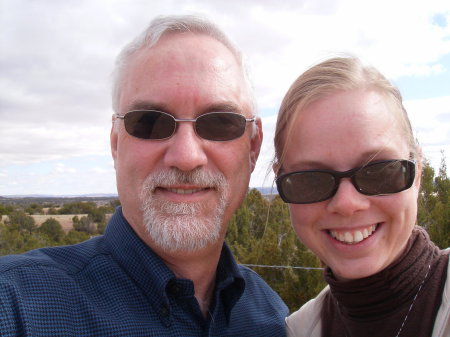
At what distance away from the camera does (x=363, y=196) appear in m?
1.73

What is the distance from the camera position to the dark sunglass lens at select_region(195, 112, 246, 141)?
1892mm

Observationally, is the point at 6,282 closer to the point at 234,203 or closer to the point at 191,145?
the point at 191,145

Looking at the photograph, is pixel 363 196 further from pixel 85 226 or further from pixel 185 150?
pixel 85 226

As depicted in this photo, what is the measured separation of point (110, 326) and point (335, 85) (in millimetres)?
1339

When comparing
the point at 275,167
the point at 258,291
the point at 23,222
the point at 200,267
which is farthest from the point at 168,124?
the point at 23,222

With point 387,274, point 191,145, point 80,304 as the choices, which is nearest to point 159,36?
point 191,145

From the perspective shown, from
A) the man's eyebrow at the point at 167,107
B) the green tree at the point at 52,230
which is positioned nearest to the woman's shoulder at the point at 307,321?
the man's eyebrow at the point at 167,107

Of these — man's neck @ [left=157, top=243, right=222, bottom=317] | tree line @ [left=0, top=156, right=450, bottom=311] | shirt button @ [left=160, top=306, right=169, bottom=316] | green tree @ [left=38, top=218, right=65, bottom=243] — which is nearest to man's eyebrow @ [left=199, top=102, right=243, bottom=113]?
man's neck @ [left=157, top=243, right=222, bottom=317]

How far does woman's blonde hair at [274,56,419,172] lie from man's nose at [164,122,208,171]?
400mm

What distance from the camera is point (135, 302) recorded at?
1.68 metres

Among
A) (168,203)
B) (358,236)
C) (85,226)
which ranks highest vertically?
(168,203)

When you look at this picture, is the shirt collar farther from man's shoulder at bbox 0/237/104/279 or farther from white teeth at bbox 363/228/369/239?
white teeth at bbox 363/228/369/239

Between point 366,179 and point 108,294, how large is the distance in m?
1.15

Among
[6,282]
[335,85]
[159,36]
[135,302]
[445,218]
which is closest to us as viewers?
[6,282]
